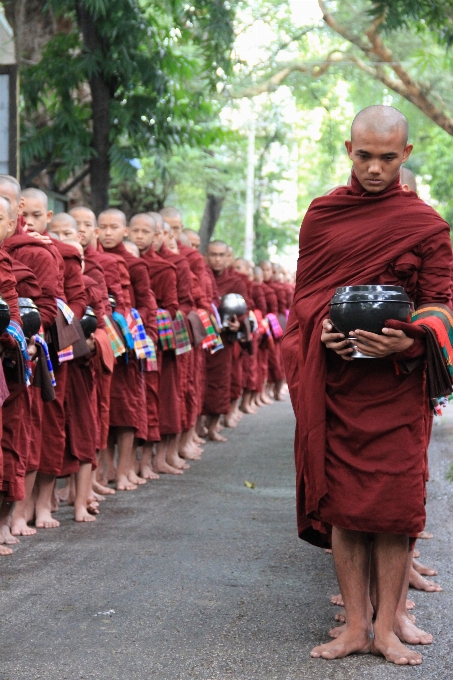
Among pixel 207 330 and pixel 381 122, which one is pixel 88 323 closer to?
pixel 381 122

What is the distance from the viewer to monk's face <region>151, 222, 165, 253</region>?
9911 millimetres

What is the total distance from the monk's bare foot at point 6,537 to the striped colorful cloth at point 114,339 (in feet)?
6.43

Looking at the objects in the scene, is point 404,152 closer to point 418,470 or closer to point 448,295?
point 448,295

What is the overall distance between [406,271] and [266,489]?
4.71 metres

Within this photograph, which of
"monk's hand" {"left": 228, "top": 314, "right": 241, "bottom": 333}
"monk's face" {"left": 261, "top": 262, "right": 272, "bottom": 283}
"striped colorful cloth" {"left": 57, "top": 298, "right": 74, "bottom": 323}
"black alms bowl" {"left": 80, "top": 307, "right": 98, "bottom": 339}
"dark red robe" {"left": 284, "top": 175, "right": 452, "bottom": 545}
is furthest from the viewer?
"monk's face" {"left": 261, "top": 262, "right": 272, "bottom": 283}

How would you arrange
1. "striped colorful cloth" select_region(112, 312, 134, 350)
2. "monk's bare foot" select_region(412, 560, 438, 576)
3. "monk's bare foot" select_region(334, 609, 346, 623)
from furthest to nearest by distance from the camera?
1. "striped colorful cloth" select_region(112, 312, 134, 350)
2. "monk's bare foot" select_region(412, 560, 438, 576)
3. "monk's bare foot" select_region(334, 609, 346, 623)

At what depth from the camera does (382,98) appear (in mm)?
22266

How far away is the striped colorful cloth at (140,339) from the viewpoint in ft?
28.8

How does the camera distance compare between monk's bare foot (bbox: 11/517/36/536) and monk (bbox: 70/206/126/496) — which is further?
monk (bbox: 70/206/126/496)

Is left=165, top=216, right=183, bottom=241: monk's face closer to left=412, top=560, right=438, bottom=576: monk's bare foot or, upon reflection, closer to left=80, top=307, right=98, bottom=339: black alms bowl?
left=80, top=307, right=98, bottom=339: black alms bowl

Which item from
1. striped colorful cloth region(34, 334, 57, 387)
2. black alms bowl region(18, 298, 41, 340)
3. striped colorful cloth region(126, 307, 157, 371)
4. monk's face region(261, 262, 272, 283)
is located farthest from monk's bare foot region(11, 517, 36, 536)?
monk's face region(261, 262, 272, 283)

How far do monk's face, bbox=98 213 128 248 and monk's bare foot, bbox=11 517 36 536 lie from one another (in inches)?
105

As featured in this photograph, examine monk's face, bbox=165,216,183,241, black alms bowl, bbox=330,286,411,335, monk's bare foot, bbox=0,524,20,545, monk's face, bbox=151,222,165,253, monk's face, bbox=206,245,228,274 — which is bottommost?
monk's bare foot, bbox=0,524,20,545

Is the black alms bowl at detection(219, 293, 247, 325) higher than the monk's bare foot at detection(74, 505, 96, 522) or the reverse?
higher
